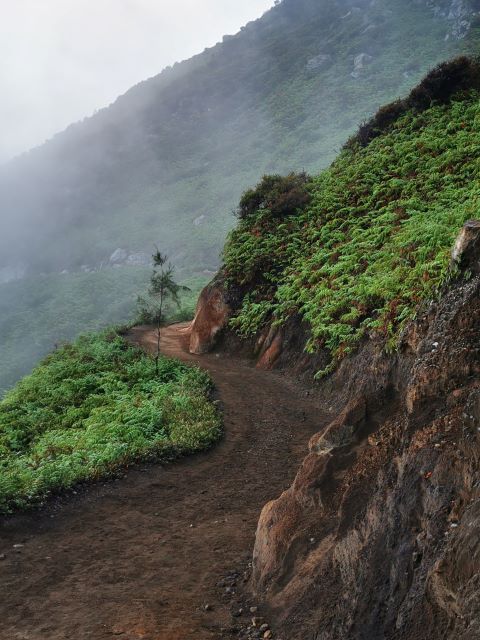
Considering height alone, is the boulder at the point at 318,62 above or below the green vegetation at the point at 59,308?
above

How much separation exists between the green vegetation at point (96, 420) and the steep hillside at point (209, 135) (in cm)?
2761

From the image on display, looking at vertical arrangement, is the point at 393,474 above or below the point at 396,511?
above

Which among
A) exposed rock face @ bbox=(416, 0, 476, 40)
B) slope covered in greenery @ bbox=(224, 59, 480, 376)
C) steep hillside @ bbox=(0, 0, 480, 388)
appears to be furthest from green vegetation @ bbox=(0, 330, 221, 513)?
exposed rock face @ bbox=(416, 0, 476, 40)

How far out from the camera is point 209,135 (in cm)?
8431

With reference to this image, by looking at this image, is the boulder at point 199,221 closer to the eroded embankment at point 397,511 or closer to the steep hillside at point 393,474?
the steep hillside at point 393,474

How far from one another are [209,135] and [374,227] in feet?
240

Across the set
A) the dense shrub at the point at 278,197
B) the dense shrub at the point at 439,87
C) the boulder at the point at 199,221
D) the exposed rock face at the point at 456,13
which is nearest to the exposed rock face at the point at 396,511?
the dense shrub at the point at 278,197

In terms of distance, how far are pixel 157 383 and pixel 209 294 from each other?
677 centimetres

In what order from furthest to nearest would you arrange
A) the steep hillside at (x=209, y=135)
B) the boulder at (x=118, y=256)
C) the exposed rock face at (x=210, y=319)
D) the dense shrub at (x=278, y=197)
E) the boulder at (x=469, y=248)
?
the boulder at (x=118, y=256) → the steep hillside at (x=209, y=135) → the dense shrub at (x=278, y=197) → the exposed rock face at (x=210, y=319) → the boulder at (x=469, y=248)

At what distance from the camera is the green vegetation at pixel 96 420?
34.4 ft

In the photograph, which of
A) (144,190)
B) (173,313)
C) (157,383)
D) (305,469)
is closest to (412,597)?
(305,469)

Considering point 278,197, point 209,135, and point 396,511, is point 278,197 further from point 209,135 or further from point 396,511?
point 209,135

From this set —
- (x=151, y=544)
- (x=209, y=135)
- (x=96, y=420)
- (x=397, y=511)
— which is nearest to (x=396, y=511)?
(x=397, y=511)

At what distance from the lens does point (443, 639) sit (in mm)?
3252
